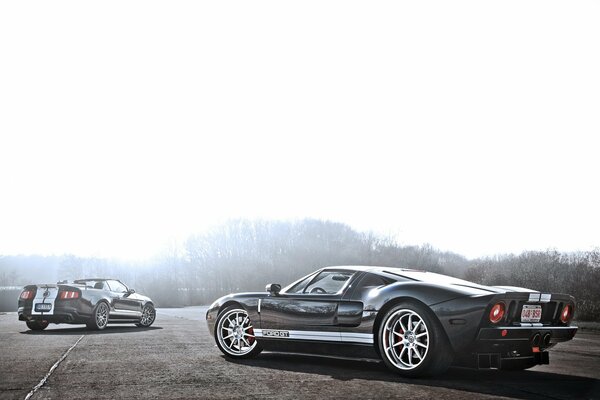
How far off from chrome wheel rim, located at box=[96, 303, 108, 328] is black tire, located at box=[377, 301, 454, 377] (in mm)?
10676

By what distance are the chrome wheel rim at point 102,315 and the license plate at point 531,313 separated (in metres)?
11.8

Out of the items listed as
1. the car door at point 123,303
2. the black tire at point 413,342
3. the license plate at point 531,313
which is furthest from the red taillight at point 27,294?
the license plate at point 531,313

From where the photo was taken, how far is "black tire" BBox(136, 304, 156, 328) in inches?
720

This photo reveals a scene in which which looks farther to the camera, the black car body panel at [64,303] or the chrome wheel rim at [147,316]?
the chrome wheel rim at [147,316]

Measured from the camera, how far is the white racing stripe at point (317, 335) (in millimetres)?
7777

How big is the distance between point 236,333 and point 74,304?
8.05 meters

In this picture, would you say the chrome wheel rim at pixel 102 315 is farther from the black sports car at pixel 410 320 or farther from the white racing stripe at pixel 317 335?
the white racing stripe at pixel 317 335

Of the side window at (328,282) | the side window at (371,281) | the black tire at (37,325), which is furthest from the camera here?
the black tire at (37,325)

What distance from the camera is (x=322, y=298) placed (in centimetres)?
843

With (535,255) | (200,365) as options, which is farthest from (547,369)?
(535,255)

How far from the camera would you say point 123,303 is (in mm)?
17656

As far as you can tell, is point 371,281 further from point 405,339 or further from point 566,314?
point 566,314

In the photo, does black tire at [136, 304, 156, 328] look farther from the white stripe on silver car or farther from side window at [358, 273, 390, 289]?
the white stripe on silver car

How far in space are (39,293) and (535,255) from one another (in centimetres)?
2933
